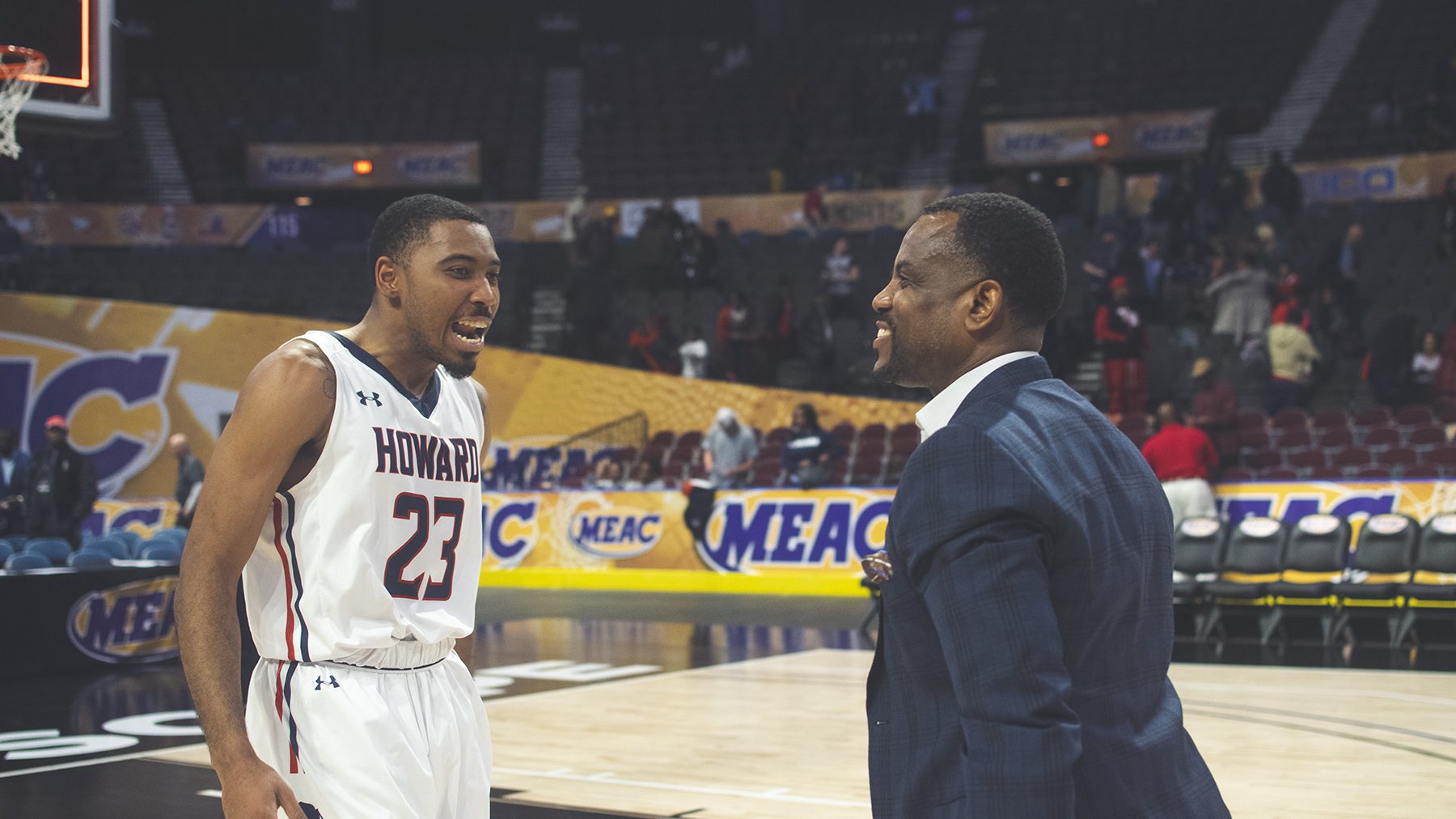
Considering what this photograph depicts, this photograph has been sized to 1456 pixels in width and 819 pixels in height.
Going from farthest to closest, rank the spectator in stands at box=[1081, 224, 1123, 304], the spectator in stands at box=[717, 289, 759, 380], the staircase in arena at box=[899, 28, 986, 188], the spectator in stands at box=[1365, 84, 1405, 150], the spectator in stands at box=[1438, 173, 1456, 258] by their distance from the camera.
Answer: the staircase in arena at box=[899, 28, 986, 188], the spectator in stands at box=[1365, 84, 1405, 150], the spectator in stands at box=[717, 289, 759, 380], the spectator in stands at box=[1081, 224, 1123, 304], the spectator in stands at box=[1438, 173, 1456, 258]

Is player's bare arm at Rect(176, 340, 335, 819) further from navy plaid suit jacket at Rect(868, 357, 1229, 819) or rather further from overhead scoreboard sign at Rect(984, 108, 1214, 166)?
overhead scoreboard sign at Rect(984, 108, 1214, 166)

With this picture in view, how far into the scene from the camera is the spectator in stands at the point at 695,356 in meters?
18.5

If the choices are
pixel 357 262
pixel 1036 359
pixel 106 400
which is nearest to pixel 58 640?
pixel 1036 359

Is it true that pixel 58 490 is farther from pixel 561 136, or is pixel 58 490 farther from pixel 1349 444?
pixel 561 136

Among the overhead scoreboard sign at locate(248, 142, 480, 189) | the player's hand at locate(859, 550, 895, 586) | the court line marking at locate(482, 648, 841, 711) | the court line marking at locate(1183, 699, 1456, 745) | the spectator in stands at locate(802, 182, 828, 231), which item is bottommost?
the court line marking at locate(482, 648, 841, 711)

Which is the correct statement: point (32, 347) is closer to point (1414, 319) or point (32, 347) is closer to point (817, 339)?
point (817, 339)

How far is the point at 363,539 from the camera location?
2.67 metres

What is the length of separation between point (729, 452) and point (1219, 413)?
525 cm

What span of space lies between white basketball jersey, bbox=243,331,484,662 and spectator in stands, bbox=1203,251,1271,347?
14.4 meters

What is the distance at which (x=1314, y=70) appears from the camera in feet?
75.6

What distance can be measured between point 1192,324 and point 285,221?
14.7m

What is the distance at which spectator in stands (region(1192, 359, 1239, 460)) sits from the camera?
1377 centimetres

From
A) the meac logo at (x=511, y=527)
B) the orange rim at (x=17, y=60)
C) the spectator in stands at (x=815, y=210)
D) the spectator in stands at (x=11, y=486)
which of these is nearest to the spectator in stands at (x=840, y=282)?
the spectator in stands at (x=815, y=210)

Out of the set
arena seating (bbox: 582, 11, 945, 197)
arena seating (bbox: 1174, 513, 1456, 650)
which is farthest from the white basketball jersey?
arena seating (bbox: 582, 11, 945, 197)
